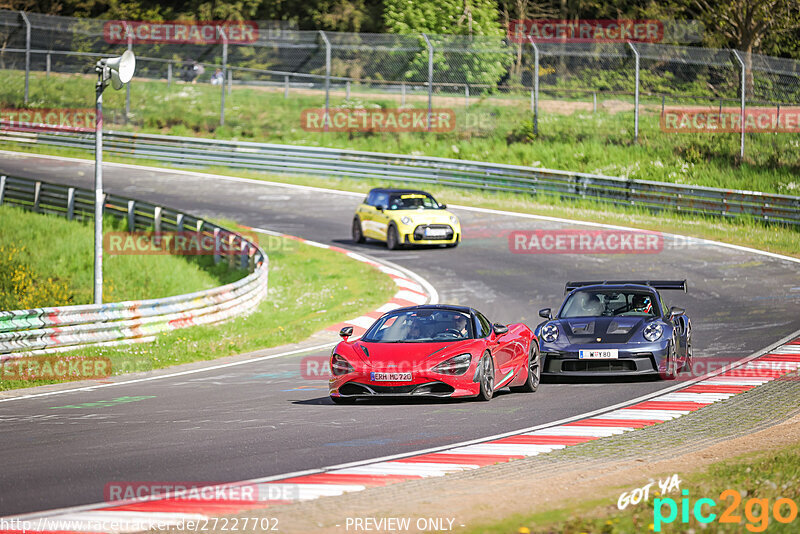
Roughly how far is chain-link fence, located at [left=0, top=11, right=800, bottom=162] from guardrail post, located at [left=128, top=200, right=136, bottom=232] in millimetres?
9729

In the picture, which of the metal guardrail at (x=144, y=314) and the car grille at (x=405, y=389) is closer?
the car grille at (x=405, y=389)

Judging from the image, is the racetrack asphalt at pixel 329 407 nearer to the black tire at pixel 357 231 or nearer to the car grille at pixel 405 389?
the car grille at pixel 405 389

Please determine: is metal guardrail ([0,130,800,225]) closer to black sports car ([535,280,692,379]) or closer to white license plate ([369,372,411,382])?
black sports car ([535,280,692,379])

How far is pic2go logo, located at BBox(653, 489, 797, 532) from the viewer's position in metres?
6.40

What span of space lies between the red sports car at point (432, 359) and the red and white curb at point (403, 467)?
134 centimetres

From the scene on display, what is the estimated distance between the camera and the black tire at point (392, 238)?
27203mm

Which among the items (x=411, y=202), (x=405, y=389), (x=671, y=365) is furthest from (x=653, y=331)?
(x=411, y=202)

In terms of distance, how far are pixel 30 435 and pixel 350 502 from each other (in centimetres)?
419

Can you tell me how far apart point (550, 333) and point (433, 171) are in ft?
73.7

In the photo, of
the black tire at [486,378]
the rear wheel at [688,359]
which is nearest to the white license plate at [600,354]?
the rear wheel at [688,359]

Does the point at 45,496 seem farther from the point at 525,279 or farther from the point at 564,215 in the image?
the point at 564,215

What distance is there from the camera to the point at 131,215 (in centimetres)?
2961

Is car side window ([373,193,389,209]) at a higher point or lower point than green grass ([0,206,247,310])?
higher

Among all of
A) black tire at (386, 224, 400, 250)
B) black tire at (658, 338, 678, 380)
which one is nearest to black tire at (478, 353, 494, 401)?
black tire at (658, 338, 678, 380)
